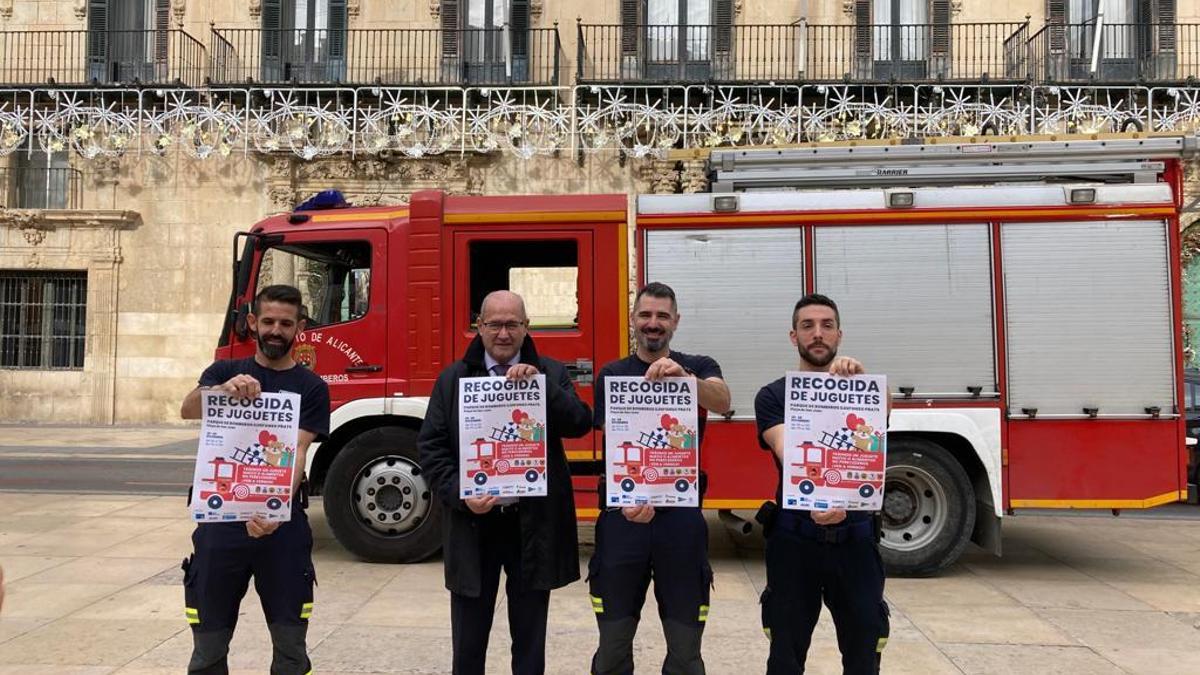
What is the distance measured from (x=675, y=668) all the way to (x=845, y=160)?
478cm

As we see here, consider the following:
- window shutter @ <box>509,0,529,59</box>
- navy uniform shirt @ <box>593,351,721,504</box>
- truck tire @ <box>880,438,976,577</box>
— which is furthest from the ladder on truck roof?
window shutter @ <box>509,0,529,59</box>

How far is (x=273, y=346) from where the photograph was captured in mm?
3561

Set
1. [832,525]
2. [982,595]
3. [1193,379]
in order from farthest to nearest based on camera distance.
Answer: [1193,379] → [982,595] → [832,525]

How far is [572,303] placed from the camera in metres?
6.82

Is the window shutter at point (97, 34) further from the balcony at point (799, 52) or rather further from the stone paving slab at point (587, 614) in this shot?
the stone paving slab at point (587, 614)

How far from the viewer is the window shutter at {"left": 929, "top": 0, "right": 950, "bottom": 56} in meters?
19.9

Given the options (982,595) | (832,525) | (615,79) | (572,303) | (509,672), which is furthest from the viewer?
(615,79)

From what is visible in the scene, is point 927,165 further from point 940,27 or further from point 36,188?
point 36,188

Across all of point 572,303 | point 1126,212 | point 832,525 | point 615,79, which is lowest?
point 832,525

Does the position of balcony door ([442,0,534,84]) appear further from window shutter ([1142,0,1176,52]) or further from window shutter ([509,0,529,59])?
window shutter ([1142,0,1176,52])

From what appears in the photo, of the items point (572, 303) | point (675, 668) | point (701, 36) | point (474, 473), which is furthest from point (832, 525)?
point (701, 36)

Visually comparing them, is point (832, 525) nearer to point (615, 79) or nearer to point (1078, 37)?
point (615, 79)

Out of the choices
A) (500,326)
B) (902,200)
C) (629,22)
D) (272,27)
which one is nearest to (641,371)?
(500,326)

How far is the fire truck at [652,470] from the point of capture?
3.50 meters
